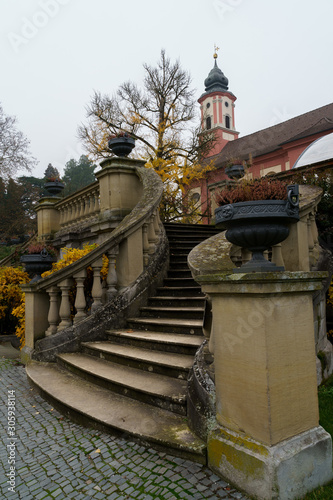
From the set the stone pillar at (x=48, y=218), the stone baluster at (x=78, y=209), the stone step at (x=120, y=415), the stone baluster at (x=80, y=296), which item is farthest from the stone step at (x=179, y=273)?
the stone pillar at (x=48, y=218)

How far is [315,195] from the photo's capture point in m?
4.34

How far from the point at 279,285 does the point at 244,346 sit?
468 millimetres

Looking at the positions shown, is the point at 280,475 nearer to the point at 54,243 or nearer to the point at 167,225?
the point at 167,225

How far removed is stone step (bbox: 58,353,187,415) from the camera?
123 inches

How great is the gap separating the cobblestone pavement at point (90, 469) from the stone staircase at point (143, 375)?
0.12 metres

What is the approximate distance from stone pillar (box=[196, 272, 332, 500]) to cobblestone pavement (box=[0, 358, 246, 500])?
0.23m

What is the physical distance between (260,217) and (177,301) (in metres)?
3.16

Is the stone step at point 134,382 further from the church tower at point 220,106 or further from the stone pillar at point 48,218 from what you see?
the church tower at point 220,106

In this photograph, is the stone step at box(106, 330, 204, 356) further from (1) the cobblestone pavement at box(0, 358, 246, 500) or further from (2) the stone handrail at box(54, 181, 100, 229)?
(2) the stone handrail at box(54, 181, 100, 229)

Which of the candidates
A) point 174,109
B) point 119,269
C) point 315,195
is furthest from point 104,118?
point 315,195

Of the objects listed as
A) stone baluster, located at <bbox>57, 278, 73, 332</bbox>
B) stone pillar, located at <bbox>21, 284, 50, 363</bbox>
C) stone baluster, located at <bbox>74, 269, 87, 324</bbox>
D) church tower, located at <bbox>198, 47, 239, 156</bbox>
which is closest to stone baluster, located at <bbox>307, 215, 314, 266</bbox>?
stone baluster, located at <bbox>74, 269, 87, 324</bbox>

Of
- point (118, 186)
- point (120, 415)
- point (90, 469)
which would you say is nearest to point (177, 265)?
point (118, 186)

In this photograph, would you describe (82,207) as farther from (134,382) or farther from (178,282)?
(134,382)

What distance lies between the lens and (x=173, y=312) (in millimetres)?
4945
